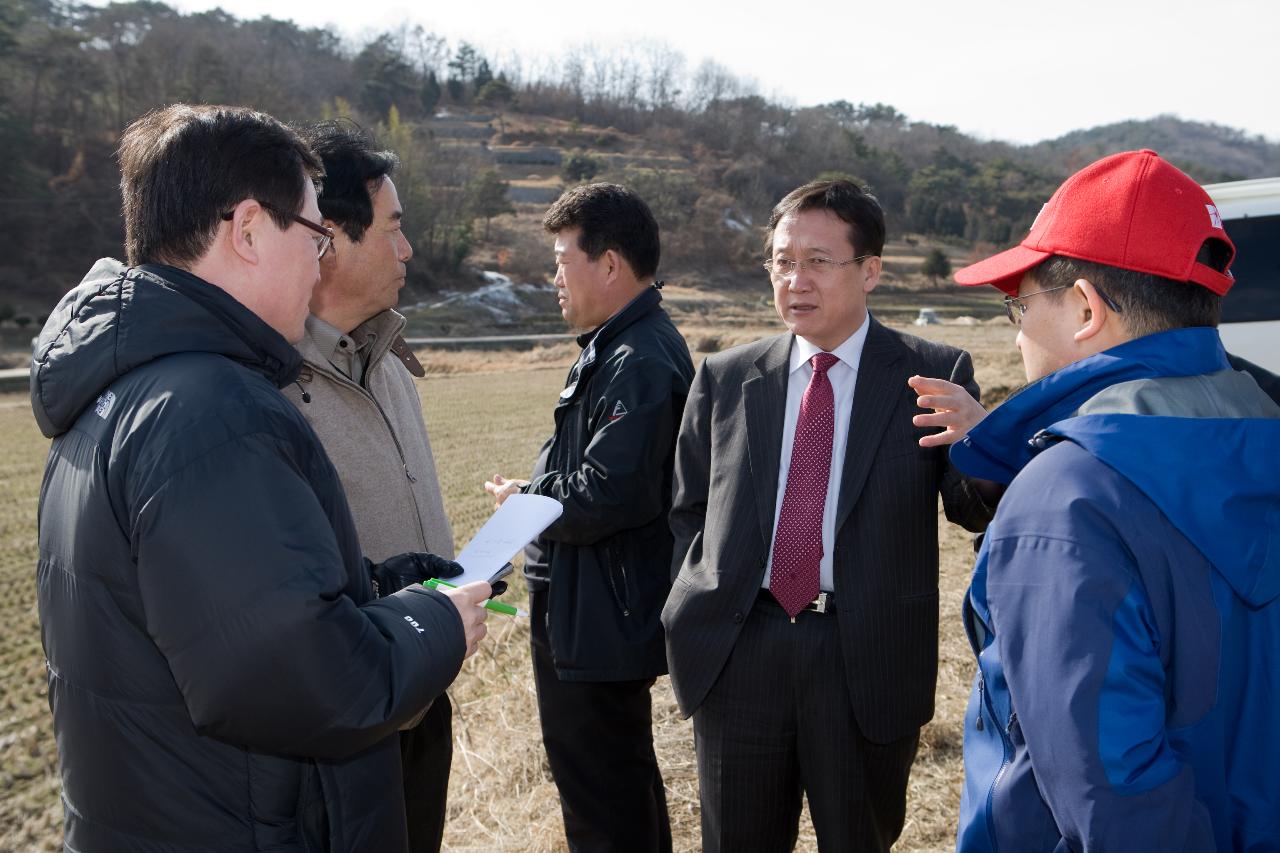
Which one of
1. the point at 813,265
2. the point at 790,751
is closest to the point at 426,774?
the point at 790,751

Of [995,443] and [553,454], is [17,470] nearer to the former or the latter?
[553,454]

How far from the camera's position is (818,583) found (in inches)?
108

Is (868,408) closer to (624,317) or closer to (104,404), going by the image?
(624,317)

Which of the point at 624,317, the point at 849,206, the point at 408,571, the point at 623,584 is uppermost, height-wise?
the point at 849,206

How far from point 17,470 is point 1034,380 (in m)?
14.7

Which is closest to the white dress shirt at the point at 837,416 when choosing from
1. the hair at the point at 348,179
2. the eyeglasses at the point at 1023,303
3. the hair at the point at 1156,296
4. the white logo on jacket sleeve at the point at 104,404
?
the eyeglasses at the point at 1023,303

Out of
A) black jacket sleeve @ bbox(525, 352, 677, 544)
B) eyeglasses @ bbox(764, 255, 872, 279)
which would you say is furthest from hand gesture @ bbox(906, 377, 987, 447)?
black jacket sleeve @ bbox(525, 352, 677, 544)

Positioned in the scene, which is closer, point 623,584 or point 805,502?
point 805,502

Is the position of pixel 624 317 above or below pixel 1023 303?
below

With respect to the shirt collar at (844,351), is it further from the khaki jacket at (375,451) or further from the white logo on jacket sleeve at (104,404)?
the white logo on jacket sleeve at (104,404)

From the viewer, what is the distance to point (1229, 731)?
154cm

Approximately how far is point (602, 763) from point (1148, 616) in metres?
2.17

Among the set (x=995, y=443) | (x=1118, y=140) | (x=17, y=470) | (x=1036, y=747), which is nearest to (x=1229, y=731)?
(x=1036, y=747)

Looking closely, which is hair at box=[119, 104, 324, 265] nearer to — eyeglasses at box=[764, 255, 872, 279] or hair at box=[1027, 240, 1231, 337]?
hair at box=[1027, 240, 1231, 337]
